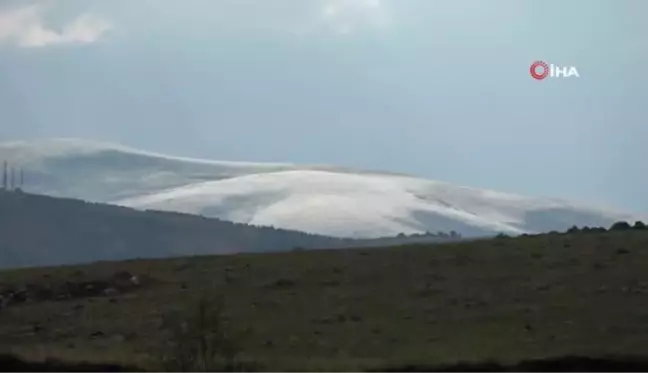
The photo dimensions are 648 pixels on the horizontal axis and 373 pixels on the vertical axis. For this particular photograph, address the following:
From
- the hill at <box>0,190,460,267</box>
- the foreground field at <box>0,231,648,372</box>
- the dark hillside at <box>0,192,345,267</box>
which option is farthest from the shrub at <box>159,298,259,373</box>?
the dark hillside at <box>0,192,345,267</box>

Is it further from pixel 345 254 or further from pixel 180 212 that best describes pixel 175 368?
pixel 180 212

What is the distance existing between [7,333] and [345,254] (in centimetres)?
2025

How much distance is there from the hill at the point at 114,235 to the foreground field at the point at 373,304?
41.2 metres

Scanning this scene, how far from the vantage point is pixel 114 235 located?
11244cm

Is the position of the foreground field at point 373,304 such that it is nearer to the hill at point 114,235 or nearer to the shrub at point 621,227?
the shrub at point 621,227

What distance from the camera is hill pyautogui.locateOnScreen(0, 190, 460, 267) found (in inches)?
4048

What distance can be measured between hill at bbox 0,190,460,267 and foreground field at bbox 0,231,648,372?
4119 centimetres

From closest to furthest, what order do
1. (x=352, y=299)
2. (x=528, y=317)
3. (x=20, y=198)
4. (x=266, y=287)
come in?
(x=528, y=317)
(x=352, y=299)
(x=266, y=287)
(x=20, y=198)

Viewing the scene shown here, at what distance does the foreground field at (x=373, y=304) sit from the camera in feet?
114

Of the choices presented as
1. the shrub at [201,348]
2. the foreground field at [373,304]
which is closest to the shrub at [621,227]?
the foreground field at [373,304]

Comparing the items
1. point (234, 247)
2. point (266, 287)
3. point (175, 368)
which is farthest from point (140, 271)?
point (234, 247)

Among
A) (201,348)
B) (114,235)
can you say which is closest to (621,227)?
(201,348)

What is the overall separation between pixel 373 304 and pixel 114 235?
234 feet

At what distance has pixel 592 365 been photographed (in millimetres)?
30578
